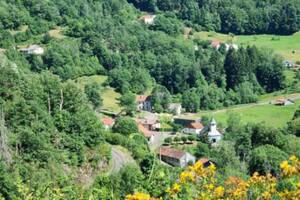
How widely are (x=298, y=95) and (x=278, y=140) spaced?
1868 centimetres

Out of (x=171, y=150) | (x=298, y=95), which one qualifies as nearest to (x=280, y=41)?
(x=298, y=95)

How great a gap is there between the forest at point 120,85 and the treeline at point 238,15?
11 centimetres

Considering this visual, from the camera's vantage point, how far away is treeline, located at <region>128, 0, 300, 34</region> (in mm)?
66625

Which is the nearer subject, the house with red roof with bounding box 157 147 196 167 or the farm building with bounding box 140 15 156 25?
the house with red roof with bounding box 157 147 196 167

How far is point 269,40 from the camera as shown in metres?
64.4

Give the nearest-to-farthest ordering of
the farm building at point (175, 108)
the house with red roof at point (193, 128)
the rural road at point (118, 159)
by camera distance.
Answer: the rural road at point (118, 159), the house with red roof at point (193, 128), the farm building at point (175, 108)

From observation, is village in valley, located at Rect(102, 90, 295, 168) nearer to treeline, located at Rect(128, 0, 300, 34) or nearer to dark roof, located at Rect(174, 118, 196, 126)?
dark roof, located at Rect(174, 118, 196, 126)

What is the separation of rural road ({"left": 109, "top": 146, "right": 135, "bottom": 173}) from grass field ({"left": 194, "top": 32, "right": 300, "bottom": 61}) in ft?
111

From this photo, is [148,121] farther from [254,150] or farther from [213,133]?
[254,150]

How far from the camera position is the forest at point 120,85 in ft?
68.0

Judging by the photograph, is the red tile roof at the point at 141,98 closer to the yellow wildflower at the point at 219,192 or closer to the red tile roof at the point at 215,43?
the red tile roof at the point at 215,43

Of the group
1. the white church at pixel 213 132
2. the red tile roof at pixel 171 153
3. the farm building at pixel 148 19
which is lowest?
the farm building at pixel 148 19

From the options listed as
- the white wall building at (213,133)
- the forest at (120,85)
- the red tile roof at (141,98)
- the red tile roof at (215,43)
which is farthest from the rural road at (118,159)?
the red tile roof at (215,43)

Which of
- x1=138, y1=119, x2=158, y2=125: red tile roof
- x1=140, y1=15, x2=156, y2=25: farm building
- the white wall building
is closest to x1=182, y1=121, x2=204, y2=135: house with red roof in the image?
the white wall building
